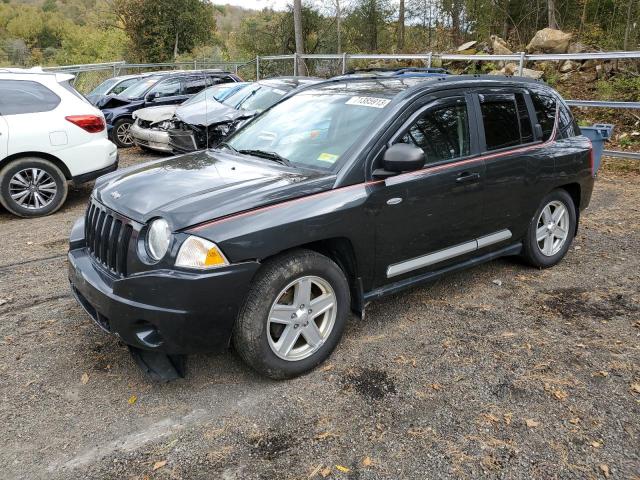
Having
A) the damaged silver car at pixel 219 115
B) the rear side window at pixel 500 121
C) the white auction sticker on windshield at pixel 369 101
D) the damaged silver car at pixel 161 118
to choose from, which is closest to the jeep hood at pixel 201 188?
the white auction sticker on windshield at pixel 369 101

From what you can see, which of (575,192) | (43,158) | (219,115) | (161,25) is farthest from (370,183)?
(161,25)

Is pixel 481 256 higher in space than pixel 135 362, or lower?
higher

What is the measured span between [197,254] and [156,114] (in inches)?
355

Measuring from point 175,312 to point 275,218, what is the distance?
75 cm

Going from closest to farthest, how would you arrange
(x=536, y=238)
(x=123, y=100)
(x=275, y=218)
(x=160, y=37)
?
(x=275, y=218), (x=536, y=238), (x=123, y=100), (x=160, y=37)

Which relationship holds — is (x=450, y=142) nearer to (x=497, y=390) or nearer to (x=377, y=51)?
(x=497, y=390)

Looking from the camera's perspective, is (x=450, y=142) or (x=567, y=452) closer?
(x=567, y=452)

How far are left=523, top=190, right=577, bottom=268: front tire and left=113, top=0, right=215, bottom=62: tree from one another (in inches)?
1108

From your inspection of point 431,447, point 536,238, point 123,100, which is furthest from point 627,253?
point 123,100

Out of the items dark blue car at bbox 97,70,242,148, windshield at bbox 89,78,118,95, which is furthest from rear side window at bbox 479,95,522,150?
windshield at bbox 89,78,118,95

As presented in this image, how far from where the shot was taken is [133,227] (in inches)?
122

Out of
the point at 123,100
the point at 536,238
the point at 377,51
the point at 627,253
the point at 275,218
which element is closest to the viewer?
the point at 275,218

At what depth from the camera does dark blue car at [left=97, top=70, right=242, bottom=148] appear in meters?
12.1

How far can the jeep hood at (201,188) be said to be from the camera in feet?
9.98
